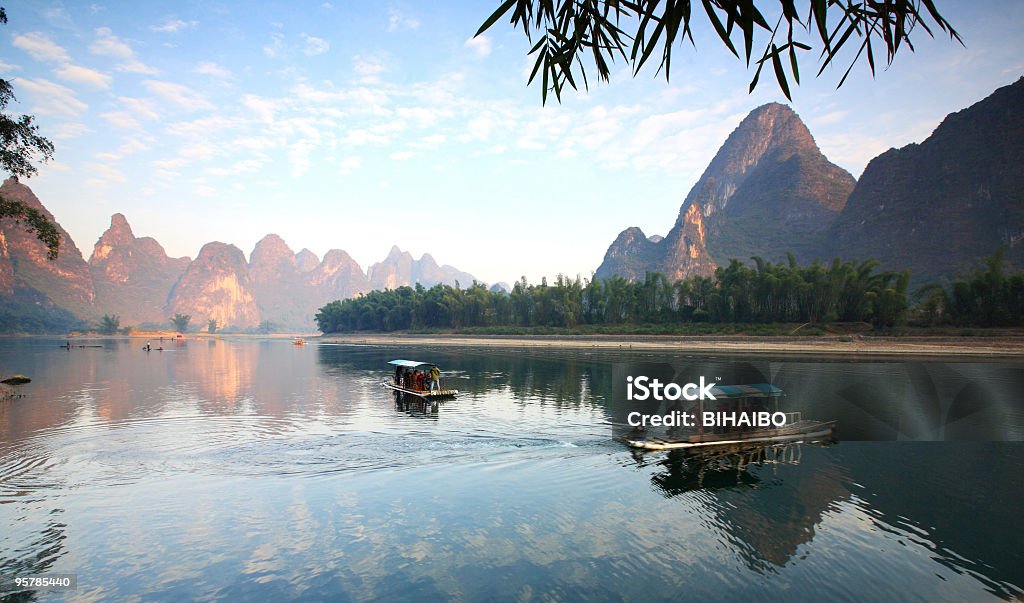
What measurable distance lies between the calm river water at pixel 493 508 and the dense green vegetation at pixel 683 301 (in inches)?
1844

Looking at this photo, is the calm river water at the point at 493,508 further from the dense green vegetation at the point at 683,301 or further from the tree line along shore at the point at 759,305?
the dense green vegetation at the point at 683,301

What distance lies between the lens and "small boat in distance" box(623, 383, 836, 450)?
19750 millimetres

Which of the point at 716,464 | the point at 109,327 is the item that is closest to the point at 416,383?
the point at 716,464

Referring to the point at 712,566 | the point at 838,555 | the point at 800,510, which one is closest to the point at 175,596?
the point at 712,566

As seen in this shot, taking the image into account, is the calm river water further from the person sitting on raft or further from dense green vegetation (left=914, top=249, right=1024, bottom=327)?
dense green vegetation (left=914, top=249, right=1024, bottom=327)

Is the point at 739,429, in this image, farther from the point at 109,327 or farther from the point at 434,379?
the point at 109,327

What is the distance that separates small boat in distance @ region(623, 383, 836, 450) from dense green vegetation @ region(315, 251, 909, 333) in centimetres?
5850

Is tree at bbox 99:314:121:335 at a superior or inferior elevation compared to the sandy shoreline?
superior

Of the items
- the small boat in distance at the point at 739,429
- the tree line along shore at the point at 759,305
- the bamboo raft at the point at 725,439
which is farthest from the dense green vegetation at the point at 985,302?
the bamboo raft at the point at 725,439

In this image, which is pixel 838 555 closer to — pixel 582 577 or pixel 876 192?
pixel 582 577

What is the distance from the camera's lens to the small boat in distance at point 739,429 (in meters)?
19.8

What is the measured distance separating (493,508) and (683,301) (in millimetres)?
83113

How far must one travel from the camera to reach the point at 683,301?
9119 centimetres

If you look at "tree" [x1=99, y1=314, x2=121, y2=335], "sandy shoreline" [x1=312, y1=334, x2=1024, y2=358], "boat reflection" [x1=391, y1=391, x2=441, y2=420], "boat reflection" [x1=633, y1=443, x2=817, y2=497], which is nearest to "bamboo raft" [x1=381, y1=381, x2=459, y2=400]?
"boat reflection" [x1=391, y1=391, x2=441, y2=420]
